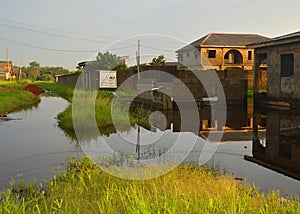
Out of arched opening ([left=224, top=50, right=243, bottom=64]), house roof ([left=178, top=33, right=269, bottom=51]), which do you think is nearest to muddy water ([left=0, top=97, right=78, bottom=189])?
house roof ([left=178, top=33, right=269, bottom=51])

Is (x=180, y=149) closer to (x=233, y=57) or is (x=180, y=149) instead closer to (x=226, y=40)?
(x=226, y=40)

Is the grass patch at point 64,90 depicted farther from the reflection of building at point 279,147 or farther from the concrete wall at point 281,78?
the reflection of building at point 279,147

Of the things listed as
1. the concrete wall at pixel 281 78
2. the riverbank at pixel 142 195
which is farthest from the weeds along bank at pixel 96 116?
the concrete wall at pixel 281 78

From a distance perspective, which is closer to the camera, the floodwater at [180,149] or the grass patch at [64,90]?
the floodwater at [180,149]

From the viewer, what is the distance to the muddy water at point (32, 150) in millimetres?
5836

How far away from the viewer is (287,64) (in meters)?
16.8

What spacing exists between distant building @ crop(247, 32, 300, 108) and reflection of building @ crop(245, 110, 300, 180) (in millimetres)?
4775

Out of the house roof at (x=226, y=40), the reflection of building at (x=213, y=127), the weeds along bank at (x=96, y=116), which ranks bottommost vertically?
the reflection of building at (x=213, y=127)

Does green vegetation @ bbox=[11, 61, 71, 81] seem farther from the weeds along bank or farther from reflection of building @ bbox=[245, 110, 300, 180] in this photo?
reflection of building @ bbox=[245, 110, 300, 180]

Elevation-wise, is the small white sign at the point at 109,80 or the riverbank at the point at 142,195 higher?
the small white sign at the point at 109,80

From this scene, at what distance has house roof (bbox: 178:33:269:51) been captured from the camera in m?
38.4

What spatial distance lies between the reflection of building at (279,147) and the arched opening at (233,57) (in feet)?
95.7

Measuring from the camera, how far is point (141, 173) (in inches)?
204

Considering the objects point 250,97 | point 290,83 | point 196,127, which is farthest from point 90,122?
point 250,97
